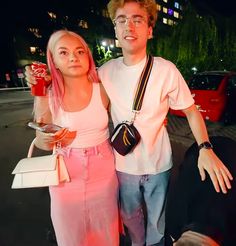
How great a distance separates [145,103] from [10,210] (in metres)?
2.73

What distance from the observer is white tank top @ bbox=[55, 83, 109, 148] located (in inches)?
77.5

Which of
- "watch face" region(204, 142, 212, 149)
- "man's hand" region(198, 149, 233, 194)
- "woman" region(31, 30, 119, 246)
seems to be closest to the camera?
"man's hand" region(198, 149, 233, 194)

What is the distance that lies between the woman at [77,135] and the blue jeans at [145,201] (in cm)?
18

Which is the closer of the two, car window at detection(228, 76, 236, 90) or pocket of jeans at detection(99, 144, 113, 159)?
pocket of jeans at detection(99, 144, 113, 159)

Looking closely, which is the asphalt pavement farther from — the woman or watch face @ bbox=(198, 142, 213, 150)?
watch face @ bbox=(198, 142, 213, 150)

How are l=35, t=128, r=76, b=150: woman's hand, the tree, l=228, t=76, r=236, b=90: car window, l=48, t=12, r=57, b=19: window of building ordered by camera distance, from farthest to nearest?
l=48, t=12, r=57, b=19: window of building
the tree
l=228, t=76, r=236, b=90: car window
l=35, t=128, r=76, b=150: woman's hand

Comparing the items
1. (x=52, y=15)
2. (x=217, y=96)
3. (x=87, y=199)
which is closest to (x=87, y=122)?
(x=87, y=199)

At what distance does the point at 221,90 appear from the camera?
7863 millimetres

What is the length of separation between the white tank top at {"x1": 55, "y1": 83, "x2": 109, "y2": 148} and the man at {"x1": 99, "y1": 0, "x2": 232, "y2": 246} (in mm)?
125

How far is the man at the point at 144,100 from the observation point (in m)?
1.99

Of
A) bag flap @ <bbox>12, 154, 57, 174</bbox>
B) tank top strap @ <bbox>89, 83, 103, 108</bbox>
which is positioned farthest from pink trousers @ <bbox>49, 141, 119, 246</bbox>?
tank top strap @ <bbox>89, 83, 103, 108</bbox>

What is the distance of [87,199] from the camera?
203 cm

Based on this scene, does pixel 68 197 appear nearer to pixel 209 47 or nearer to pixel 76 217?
pixel 76 217

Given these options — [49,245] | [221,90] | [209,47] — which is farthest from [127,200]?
[209,47]
